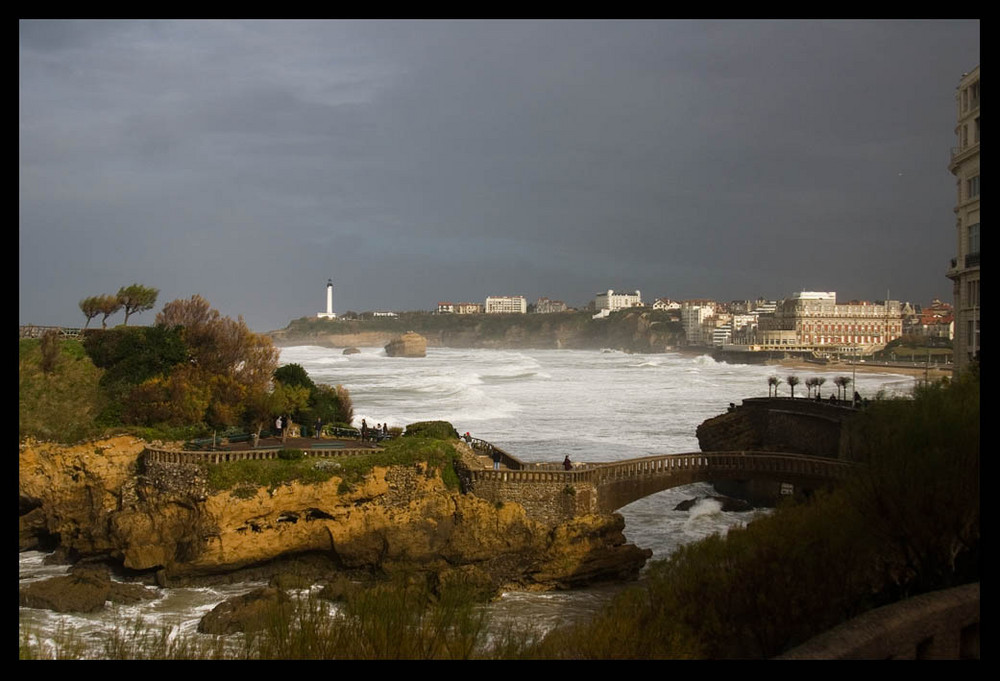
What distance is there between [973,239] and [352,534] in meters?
23.6

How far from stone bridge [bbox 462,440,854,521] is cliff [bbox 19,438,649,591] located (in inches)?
20.3

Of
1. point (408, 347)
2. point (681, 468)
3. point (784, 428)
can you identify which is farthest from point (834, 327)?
point (681, 468)

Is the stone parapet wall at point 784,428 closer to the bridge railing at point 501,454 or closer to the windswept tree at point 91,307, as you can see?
the bridge railing at point 501,454

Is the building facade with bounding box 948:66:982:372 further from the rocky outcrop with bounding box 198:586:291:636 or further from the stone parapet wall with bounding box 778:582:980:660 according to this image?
the rocky outcrop with bounding box 198:586:291:636

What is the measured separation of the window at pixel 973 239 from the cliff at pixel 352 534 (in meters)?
16.5

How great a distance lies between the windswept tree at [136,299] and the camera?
3662 centimetres

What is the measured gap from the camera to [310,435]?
29.3 meters

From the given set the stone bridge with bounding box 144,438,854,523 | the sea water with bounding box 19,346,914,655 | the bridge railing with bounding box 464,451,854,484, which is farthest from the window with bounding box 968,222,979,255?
the stone bridge with bounding box 144,438,854,523

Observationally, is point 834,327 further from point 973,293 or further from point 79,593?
point 79,593

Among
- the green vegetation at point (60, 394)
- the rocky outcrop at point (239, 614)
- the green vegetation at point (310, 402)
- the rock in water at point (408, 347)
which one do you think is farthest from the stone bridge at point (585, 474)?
the rock in water at point (408, 347)

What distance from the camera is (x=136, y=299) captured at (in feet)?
122

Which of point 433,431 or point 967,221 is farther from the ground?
point 967,221
